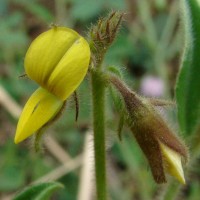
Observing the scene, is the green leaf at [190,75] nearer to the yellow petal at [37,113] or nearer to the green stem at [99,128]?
the green stem at [99,128]

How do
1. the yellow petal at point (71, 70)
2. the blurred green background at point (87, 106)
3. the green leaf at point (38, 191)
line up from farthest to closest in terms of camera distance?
1. the blurred green background at point (87, 106)
2. the green leaf at point (38, 191)
3. the yellow petal at point (71, 70)

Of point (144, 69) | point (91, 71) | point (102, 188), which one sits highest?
point (91, 71)

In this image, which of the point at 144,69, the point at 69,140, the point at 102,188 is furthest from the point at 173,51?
the point at 102,188

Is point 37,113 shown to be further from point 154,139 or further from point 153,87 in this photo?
point 153,87

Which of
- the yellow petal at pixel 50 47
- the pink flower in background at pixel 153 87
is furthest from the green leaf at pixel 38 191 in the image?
the pink flower in background at pixel 153 87

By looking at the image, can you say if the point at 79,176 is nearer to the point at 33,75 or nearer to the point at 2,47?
the point at 2,47

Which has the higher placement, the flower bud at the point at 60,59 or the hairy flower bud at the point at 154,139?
the flower bud at the point at 60,59
